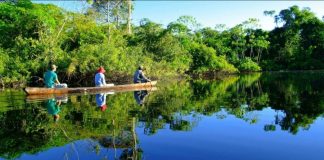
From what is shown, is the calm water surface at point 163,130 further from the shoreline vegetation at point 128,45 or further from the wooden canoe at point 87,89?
the shoreline vegetation at point 128,45

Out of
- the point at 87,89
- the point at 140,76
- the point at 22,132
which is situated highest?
the point at 140,76

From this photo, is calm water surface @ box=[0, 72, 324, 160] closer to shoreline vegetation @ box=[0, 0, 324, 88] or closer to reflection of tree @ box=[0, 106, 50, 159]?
reflection of tree @ box=[0, 106, 50, 159]

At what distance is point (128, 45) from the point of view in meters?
36.3

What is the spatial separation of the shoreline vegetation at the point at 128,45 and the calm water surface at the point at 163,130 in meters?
11.7

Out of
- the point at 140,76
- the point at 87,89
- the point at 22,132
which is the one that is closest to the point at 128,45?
the point at 140,76

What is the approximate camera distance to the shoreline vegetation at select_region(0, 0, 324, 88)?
85.1ft

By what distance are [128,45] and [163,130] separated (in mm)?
27478

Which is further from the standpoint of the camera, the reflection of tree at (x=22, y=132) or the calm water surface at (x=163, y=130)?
the reflection of tree at (x=22, y=132)

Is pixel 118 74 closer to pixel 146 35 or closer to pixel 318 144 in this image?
pixel 146 35

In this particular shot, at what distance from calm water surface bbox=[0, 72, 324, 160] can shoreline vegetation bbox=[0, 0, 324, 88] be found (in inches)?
462

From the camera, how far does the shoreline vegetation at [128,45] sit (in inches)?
1022

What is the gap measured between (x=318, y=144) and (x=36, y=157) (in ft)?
18.3

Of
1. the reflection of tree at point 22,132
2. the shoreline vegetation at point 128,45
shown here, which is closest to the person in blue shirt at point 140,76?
the shoreline vegetation at point 128,45

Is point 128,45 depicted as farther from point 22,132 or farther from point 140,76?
point 22,132
